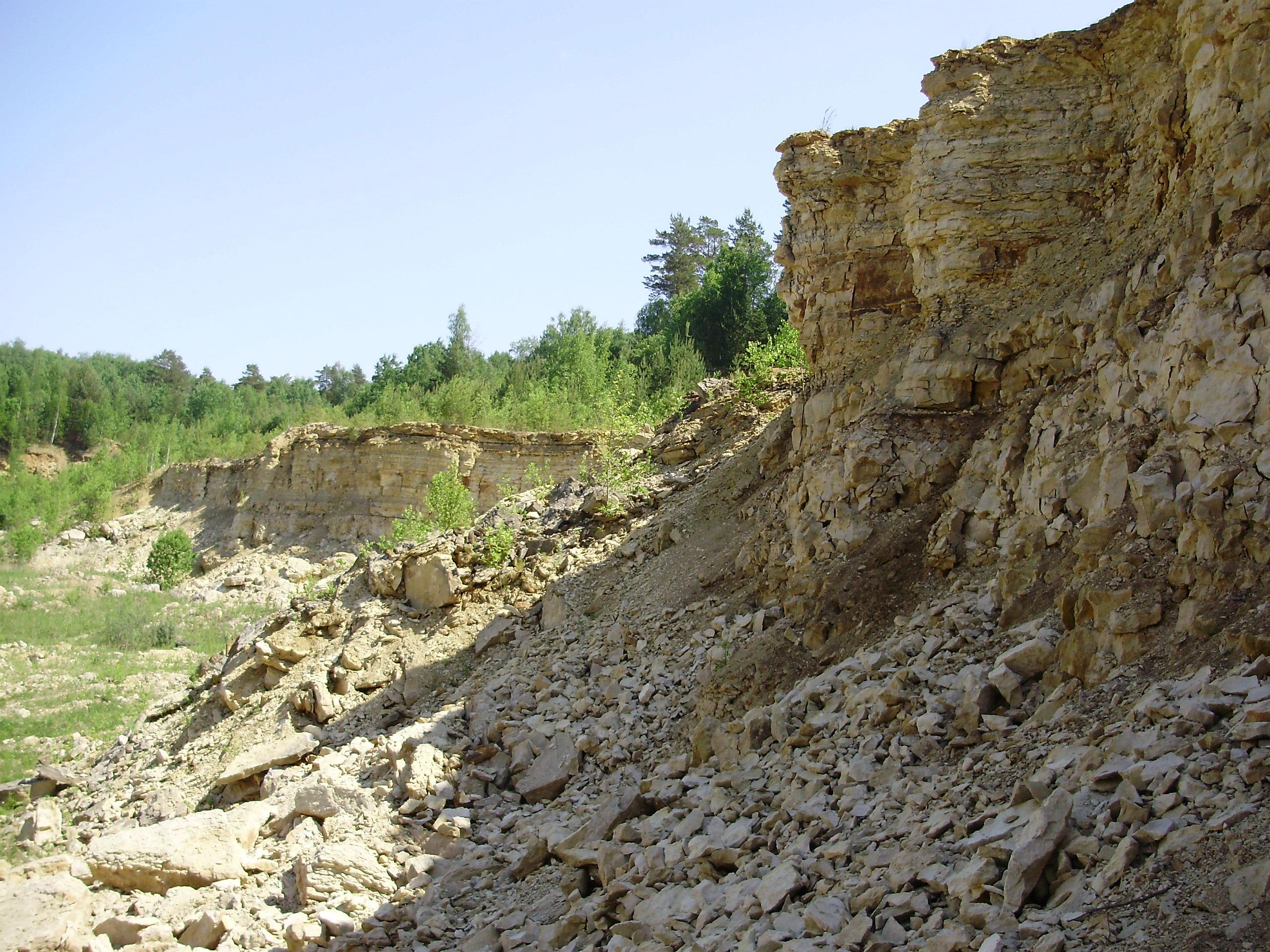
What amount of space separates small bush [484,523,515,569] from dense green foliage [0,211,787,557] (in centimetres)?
342

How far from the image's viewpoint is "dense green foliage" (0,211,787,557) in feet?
84.3

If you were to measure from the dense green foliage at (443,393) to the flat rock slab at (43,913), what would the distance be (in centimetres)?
947

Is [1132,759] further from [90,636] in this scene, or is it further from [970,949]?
[90,636]

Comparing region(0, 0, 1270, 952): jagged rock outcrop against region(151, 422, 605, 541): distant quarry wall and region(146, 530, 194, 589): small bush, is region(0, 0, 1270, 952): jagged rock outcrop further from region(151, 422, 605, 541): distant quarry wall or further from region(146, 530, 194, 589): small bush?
region(146, 530, 194, 589): small bush

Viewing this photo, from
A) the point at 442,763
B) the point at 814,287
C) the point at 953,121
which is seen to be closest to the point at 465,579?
the point at 442,763

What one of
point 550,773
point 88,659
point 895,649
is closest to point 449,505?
point 550,773

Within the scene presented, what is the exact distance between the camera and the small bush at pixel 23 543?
109 feet

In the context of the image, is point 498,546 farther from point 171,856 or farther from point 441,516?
point 171,856

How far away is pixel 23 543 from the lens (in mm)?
33094

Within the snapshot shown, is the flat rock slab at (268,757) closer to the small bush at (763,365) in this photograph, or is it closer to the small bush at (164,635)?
the small bush at (763,365)

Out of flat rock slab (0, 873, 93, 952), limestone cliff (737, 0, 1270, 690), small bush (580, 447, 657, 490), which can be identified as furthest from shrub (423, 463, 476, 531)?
flat rock slab (0, 873, 93, 952)

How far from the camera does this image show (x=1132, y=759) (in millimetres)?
4059

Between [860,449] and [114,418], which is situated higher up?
[114,418]

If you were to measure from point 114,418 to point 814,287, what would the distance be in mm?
53824
